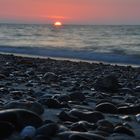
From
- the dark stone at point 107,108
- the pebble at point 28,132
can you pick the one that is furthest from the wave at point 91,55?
the pebble at point 28,132

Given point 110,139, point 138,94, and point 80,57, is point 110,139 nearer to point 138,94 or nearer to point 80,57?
point 138,94

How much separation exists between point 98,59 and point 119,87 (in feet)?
41.6

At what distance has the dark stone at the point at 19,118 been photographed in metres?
3.70

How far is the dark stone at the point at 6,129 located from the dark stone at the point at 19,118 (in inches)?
3.3

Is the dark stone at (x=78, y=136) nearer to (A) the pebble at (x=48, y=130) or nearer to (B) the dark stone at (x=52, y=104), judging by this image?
(A) the pebble at (x=48, y=130)

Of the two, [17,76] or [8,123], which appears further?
[17,76]

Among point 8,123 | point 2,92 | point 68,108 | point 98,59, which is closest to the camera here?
point 8,123

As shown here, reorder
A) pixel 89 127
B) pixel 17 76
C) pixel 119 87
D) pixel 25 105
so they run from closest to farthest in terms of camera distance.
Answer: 1. pixel 89 127
2. pixel 25 105
3. pixel 119 87
4. pixel 17 76

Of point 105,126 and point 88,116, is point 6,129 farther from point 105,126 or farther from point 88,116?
point 88,116

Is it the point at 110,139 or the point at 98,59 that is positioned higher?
the point at 98,59

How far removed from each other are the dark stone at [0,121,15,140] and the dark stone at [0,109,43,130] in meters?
0.08

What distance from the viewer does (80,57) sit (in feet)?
71.9

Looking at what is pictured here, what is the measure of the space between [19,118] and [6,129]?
0.80 ft

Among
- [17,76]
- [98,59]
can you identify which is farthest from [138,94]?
[98,59]
